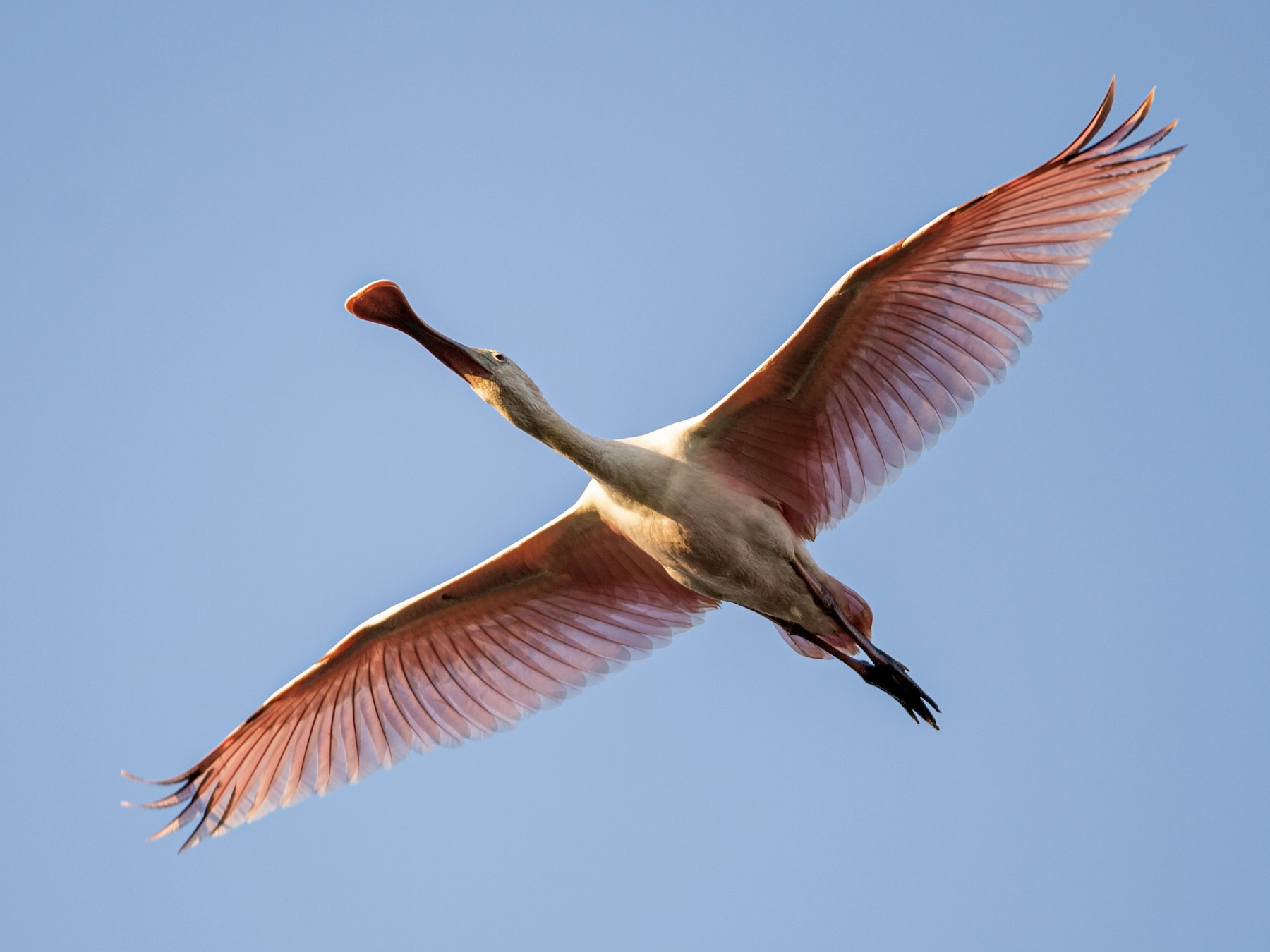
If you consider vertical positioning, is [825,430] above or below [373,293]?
below

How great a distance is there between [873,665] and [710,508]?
1451mm

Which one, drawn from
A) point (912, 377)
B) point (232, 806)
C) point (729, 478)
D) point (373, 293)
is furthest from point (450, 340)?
point (232, 806)

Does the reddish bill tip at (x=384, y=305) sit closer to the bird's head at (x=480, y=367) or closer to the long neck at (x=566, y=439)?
the bird's head at (x=480, y=367)

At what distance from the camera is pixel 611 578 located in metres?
11.3

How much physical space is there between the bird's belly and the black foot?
55cm

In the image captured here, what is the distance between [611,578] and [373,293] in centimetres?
256

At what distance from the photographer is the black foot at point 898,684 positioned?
34.1 feet

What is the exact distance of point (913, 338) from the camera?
9922 mm

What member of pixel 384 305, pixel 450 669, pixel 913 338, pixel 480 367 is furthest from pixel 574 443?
pixel 450 669

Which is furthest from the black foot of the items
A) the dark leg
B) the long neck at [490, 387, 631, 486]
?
the long neck at [490, 387, 631, 486]

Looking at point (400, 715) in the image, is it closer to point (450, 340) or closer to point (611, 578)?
point (611, 578)

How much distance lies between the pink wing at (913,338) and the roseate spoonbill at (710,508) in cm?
1

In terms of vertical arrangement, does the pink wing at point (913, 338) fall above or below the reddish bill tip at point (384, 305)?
below

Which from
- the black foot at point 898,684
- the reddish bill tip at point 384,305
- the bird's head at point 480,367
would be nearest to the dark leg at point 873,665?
the black foot at point 898,684
